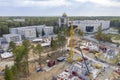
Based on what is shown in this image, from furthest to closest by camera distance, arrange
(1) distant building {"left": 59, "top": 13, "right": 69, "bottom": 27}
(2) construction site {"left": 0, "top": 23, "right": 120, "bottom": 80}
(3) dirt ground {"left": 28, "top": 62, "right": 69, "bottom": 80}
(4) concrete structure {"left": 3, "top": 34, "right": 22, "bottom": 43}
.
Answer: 1. (1) distant building {"left": 59, "top": 13, "right": 69, "bottom": 27}
2. (4) concrete structure {"left": 3, "top": 34, "right": 22, "bottom": 43}
3. (2) construction site {"left": 0, "top": 23, "right": 120, "bottom": 80}
4. (3) dirt ground {"left": 28, "top": 62, "right": 69, "bottom": 80}

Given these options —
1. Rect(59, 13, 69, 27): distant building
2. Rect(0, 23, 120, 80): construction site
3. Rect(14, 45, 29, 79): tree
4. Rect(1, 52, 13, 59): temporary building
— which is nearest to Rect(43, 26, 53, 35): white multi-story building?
Rect(59, 13, 69, 27): distant building

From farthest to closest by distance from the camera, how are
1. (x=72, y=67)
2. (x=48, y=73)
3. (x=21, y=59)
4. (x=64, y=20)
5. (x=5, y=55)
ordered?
(x=64, y=20), (x=5, y=55), (x=72, y=67), (x=48, y=73), (x=21, y=59)

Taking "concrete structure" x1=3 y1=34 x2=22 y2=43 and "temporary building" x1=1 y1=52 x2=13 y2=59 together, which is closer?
"temporary building" x1=1 y1=52 x2=13 y2=59

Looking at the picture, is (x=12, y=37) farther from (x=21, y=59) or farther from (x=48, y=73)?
(x=21, y=59)

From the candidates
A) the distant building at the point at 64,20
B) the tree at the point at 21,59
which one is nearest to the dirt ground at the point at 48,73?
the tree at the point at 21,59

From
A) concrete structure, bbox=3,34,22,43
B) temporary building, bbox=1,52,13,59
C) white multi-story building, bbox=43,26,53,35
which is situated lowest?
temporary building, bbox=1,52,13,59

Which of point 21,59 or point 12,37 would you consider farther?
point 12,37

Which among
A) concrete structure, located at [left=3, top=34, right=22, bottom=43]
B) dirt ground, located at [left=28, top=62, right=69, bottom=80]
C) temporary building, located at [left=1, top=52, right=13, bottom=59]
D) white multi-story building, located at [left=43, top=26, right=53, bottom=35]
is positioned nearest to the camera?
dirt ground, located at [left=28, top=62, right=69, bottom=80]

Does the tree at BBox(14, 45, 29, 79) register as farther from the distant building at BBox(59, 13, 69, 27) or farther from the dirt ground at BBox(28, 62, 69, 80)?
the distant building at BBox(59, 13, 69, 27)

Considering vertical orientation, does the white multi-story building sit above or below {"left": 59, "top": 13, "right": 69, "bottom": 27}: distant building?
below

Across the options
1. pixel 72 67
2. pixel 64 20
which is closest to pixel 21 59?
pixel 72 67

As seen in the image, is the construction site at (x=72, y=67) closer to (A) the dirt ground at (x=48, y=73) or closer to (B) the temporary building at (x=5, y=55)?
(A) the dirt ground at (x=48, y=73)

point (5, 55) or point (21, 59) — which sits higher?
point (21, 59)

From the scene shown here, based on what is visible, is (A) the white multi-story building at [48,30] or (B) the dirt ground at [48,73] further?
(A) the white multi-story building at [48,30]
